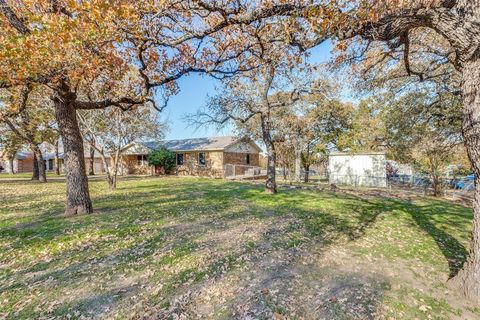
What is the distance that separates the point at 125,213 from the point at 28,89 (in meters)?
5.37

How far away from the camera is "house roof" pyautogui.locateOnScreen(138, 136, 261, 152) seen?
2423 cm

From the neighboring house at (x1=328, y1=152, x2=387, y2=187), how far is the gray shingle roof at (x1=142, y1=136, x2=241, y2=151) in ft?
30.8

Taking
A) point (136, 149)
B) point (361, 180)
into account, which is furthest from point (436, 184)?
point (136, 149)

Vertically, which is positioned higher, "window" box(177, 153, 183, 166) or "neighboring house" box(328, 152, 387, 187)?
"window" box(177, 153, 183, 166)

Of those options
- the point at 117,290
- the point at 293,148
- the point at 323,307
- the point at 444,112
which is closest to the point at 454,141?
the point at 444,112

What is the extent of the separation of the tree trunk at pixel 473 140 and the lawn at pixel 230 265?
0.30m

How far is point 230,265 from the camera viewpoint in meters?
4.31

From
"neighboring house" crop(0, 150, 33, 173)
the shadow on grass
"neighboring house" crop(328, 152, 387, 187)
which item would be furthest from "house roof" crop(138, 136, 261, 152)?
"neighboring house" crop(0, 150, 33, 173)

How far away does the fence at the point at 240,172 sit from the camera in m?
22.4

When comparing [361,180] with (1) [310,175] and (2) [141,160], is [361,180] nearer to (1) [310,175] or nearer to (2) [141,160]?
(1) [310,175]

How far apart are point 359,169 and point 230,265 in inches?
740

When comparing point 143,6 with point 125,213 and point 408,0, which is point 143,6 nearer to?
point 408,0

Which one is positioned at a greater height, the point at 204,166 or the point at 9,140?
the point at 9,140

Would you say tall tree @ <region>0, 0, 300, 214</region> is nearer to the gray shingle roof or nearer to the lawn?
the lawn
